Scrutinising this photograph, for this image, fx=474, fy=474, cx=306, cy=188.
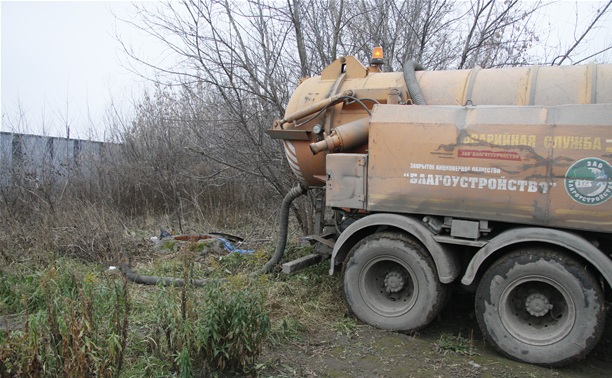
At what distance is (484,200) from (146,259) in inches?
192

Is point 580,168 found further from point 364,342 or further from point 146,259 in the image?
point 146,259

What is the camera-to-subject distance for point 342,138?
4738 mm

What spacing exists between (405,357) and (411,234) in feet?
3.62

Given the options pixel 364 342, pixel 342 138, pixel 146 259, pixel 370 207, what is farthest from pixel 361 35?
pixel 364 342

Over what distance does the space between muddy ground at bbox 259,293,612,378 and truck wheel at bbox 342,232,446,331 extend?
0.17 m

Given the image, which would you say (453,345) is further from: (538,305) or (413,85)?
(413,85)

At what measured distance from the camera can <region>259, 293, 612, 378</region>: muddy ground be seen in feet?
12.3

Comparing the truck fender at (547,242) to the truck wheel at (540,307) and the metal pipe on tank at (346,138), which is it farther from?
the metal pipe on tank at (346,138)

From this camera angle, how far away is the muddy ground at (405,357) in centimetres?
376

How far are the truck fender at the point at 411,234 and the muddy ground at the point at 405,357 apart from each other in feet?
2.08

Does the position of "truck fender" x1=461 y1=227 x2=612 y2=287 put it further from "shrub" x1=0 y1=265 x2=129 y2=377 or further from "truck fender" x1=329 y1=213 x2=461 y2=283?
"shrub" x1=0 y1=265 x2=129 y2=377

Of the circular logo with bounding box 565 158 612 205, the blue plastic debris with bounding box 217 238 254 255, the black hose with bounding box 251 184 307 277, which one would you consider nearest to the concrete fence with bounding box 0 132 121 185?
the blue plastic debris with bounding box 217 238 254 255

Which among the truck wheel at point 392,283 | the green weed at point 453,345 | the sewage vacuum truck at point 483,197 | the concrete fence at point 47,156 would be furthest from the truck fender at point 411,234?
the concrete fence at point 47,156

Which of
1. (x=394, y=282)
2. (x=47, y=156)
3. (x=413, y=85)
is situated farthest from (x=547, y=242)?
(x=47, y=156)
